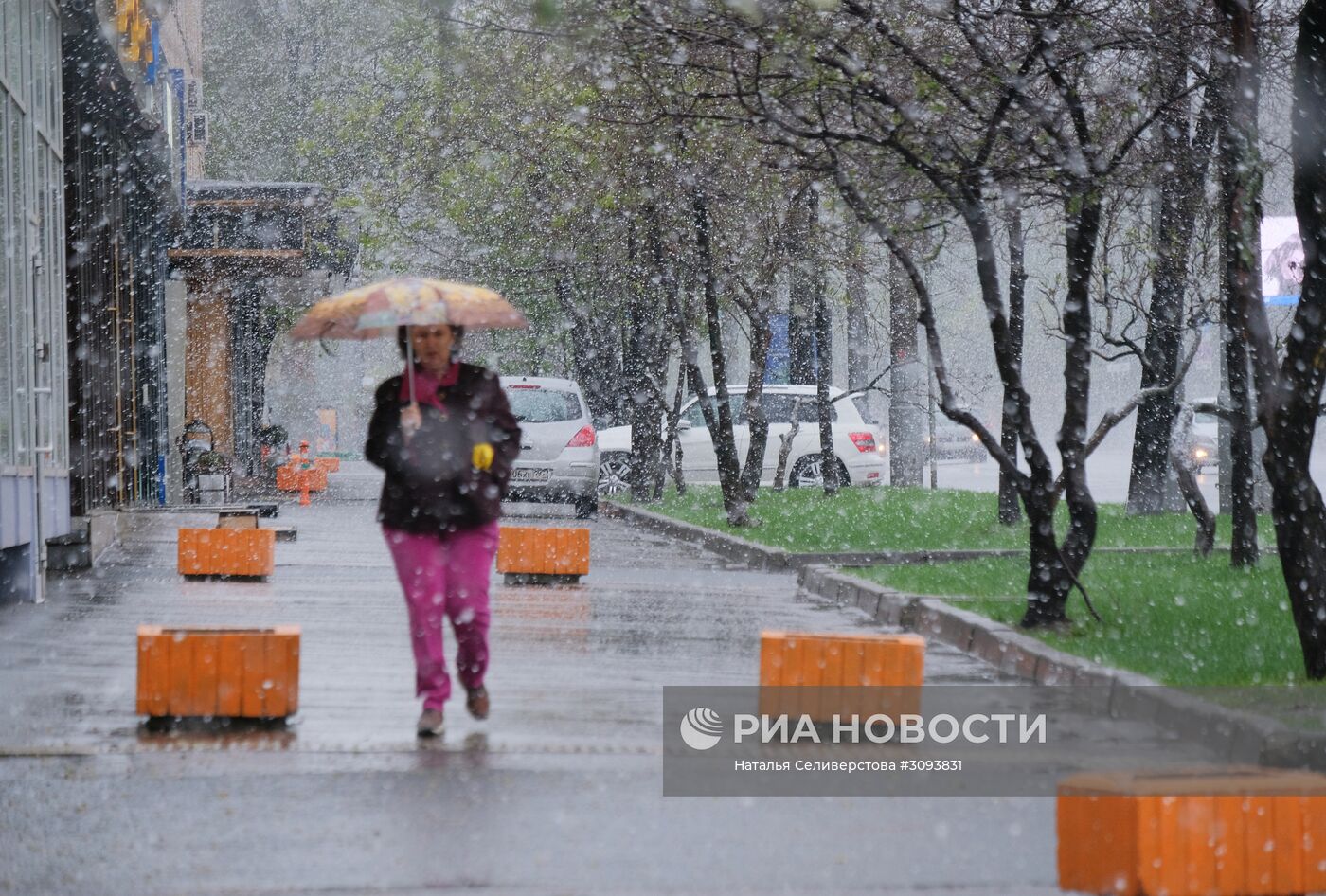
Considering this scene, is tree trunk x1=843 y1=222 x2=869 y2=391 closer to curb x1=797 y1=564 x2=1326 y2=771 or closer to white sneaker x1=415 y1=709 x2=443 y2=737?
curb x1=797 y1=564 x2=1326 y2=771

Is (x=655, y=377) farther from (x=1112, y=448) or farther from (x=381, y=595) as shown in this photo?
(x=1112, y=448)

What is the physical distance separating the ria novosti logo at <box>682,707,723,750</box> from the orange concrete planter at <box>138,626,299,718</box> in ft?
5.40

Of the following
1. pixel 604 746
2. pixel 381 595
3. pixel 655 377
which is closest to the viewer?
pixel 604 746

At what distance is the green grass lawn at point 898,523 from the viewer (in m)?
18.1

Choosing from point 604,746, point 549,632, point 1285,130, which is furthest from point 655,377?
point 604,746

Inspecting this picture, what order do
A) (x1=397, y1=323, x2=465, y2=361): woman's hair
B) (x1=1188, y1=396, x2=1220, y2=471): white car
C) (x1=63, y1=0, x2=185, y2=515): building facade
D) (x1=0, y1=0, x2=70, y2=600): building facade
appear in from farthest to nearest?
(x1=1188, y1=396, x2=1220, y2=471): white car
(x1=63, y1=0, x2=185, y2=515): building facade
(x1=0, y1=0, x2=70, y2=600): building facade
(x1=397, y1=323, x2=465, y2=361): woman's hair

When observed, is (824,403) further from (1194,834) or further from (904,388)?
(1194,834)

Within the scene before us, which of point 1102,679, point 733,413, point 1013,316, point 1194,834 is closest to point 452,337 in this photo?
point 1102,679

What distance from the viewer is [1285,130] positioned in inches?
985

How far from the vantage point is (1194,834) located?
4.75m

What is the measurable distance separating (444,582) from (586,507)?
772 inches

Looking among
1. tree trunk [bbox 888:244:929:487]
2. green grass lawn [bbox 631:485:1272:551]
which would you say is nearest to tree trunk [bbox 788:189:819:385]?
tree trunk [bbox 888:244:929:487]

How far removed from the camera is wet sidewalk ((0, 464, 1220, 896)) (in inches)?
219

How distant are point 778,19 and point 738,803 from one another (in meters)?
5.93
